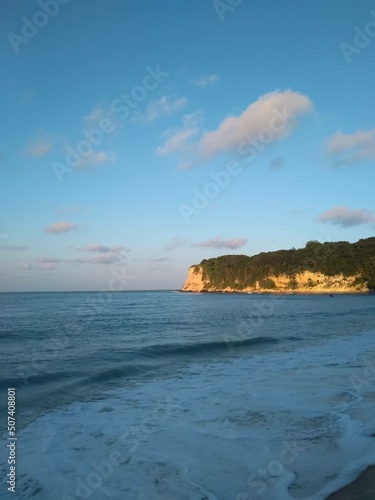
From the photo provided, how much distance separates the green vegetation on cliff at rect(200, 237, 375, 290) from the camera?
117 meters

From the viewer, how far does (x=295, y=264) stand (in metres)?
132

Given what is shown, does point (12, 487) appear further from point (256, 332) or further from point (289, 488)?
point (256, 332)

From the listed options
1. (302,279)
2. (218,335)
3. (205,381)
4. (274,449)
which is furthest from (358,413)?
(302,279)

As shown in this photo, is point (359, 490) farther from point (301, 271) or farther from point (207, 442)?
point (301, 271)

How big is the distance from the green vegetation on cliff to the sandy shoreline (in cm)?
11741

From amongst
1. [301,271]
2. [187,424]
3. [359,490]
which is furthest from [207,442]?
[301,271]

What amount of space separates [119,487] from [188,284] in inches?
6902

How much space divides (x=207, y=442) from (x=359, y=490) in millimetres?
2747

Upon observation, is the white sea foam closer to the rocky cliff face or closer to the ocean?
the ocean

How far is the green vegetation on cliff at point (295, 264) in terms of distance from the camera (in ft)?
385

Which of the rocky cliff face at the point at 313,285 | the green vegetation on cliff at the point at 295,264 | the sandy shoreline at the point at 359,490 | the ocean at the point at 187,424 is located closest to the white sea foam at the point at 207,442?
the ocean at the point at 187,424

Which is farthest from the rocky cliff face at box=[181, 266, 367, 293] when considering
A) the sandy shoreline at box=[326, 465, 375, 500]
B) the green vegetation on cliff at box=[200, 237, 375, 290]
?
the sandy shoreline at box=[326, 465, 375, 500]

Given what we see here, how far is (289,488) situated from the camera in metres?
4.83

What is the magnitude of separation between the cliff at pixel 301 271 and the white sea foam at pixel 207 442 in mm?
113605
